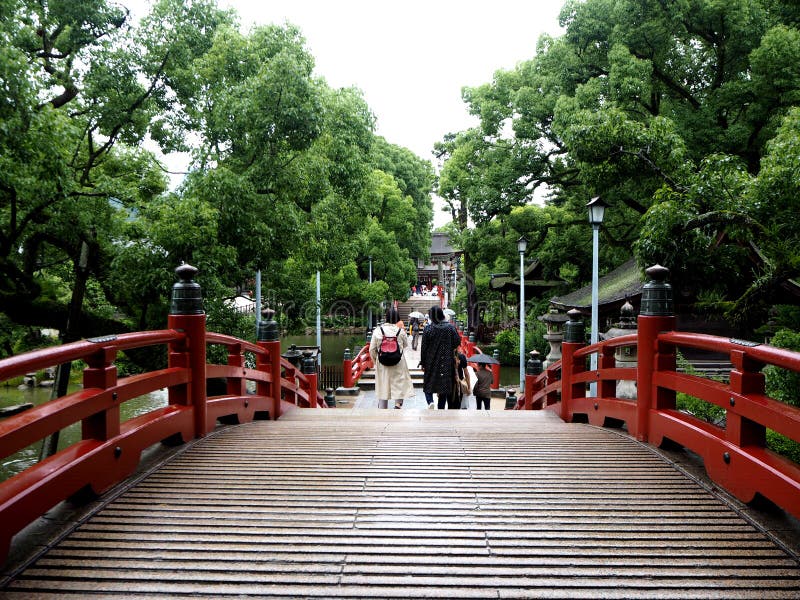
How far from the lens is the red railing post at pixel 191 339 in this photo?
491 cm

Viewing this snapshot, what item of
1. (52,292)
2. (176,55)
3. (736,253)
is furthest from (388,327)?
(52,292)

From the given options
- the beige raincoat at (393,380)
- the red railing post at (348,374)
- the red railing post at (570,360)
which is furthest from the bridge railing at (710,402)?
the red railing post at (348,374)

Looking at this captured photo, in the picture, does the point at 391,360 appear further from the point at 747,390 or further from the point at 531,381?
the point at 747,390

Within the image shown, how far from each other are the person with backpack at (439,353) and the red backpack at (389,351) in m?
0.55

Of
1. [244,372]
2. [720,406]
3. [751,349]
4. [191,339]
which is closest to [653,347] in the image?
[720,406]

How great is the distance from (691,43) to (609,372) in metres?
14.6

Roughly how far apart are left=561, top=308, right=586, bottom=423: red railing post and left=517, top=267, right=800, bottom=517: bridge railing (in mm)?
150

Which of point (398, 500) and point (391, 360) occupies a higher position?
point (391, 360)

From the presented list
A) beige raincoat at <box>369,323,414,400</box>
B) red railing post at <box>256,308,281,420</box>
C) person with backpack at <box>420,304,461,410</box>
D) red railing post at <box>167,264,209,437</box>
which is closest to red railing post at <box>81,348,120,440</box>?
red railing post at <box>167,264,209,437</box>

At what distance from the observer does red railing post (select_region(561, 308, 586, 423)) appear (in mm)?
6859

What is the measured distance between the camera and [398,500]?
11.4 feet

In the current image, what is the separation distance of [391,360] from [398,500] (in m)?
5.34

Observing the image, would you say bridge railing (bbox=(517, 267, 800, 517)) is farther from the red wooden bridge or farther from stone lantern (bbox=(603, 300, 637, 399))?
stone lantern (bbox=(603, 300, 637, 399))

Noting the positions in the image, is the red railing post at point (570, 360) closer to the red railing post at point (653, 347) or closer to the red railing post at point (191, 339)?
the red railing post at point (653, 347)
